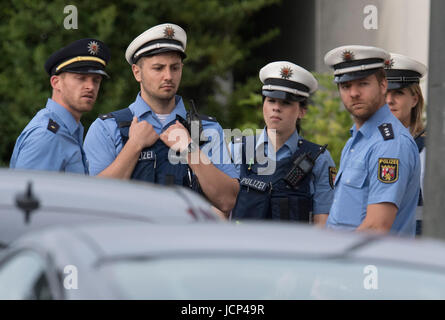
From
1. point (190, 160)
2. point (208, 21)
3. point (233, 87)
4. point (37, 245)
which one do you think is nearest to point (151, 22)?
point (208, 21)

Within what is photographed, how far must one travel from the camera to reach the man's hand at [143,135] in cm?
488

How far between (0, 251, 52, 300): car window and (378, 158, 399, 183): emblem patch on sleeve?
87.0 inches

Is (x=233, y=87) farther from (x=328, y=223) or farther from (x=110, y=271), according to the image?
(x=110, y=271)

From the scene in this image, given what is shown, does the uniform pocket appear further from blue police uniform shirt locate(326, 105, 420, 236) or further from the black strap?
the black strap

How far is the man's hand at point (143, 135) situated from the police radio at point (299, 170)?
2.45ft

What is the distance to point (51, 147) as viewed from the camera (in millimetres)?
4695

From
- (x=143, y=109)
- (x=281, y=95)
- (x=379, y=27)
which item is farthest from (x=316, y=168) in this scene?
(x=379, y=27)

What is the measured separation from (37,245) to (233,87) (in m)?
11.7

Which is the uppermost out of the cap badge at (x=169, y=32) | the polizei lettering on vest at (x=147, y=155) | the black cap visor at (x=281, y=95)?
the cap badge at (x=169, y=32)

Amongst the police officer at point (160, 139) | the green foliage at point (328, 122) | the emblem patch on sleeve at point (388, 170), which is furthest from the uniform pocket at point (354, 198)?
the green foliage at point (328, 122)

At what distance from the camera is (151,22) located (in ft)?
39.4

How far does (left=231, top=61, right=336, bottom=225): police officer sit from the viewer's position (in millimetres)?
5016
